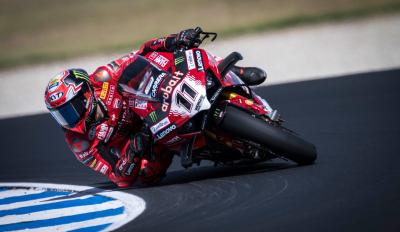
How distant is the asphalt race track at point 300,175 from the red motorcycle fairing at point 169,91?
622mm

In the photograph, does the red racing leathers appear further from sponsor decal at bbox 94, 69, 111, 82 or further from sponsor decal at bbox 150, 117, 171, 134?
sponsor decal at bbox 150, 117, 171, 134

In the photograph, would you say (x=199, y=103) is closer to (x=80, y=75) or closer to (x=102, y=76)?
(x=80, y=75)

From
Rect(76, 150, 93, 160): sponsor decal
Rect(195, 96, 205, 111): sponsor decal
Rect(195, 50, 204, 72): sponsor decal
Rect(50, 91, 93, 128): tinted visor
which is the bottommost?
Rect(76, 150, 93, 160): sponsor decal

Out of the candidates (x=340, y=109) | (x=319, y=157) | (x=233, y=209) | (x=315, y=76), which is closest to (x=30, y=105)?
(x=315, y=76)

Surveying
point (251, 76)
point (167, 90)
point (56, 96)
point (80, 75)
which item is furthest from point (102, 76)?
point (251, 76)

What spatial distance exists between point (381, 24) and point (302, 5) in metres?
4.26

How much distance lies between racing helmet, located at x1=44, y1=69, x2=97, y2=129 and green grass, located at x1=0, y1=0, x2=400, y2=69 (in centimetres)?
995

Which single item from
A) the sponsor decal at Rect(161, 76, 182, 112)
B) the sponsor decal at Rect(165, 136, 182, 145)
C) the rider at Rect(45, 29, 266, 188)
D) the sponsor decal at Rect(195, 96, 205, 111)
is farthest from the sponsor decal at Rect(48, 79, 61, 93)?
the sponsor decal at Rect(195, 96, 205, 111)

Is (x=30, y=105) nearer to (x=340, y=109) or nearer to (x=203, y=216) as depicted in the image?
(x=340, y=109)

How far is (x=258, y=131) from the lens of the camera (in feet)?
22.3

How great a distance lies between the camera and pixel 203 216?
609cm

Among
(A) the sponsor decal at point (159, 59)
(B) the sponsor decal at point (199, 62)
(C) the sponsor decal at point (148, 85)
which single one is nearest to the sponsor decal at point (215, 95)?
(B) the sponsor decal at point (199, 62)

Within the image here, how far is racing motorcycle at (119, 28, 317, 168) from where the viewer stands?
6.86 m

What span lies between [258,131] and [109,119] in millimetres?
1618
